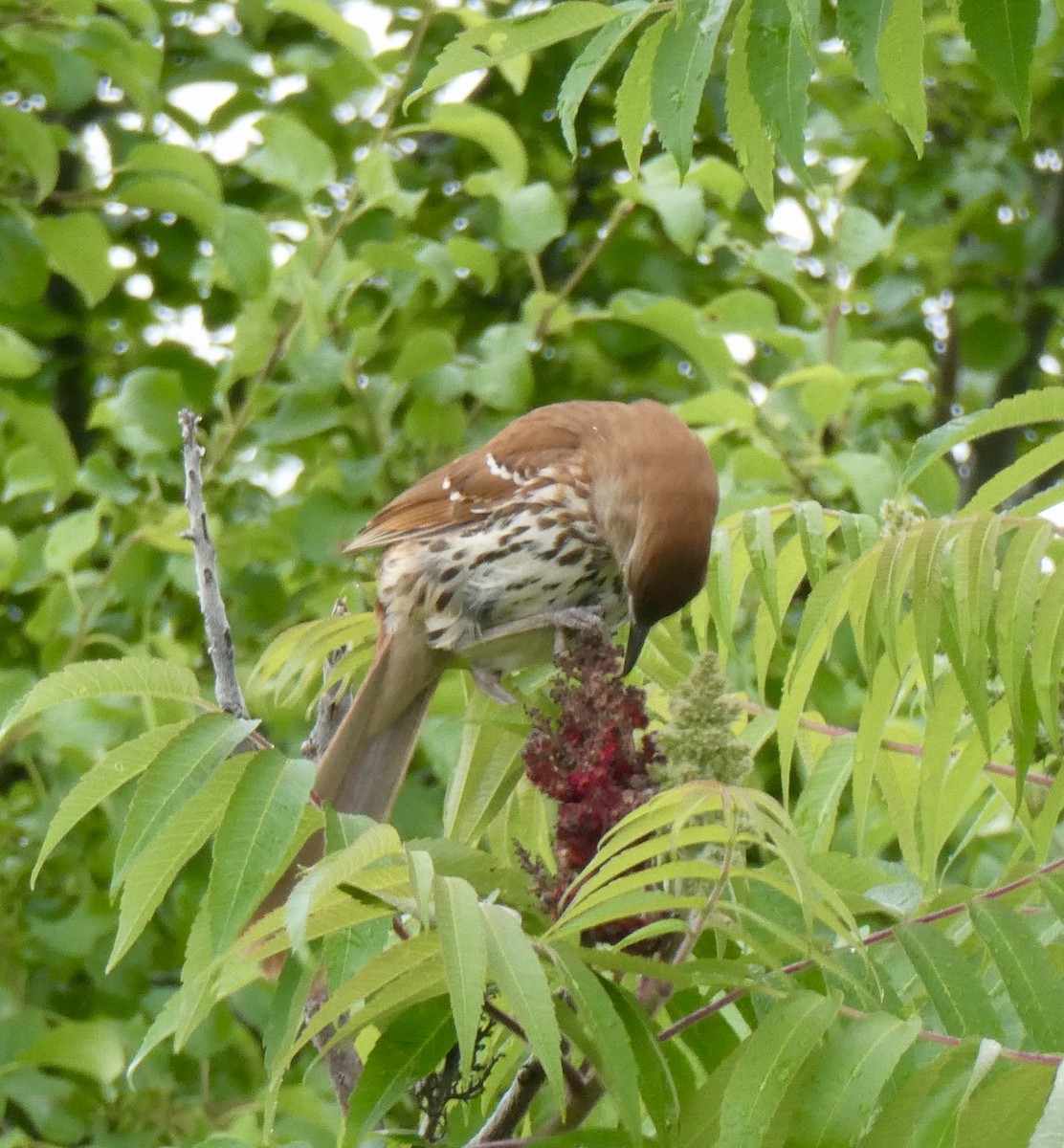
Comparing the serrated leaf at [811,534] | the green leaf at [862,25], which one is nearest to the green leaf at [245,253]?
the serrated leaf at [811,534]

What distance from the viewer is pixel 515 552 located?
11.5ft

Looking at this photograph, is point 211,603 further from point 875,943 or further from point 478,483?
point 478,483

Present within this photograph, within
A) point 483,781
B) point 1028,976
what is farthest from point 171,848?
point 1028,976

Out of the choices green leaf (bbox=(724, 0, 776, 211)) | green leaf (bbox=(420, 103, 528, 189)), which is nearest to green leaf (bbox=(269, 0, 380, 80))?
green leaf (bbox=(420, 103, 528, 189))

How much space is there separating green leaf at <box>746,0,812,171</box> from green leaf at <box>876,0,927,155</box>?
0.11 m

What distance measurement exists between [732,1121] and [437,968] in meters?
0.32

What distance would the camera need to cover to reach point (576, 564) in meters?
3.43

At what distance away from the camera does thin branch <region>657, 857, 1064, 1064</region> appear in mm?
1845

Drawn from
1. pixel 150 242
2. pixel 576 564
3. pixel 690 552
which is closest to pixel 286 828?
pixel 690 552

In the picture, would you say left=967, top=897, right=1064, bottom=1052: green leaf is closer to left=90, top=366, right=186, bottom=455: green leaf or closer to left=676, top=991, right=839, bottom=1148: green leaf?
left=676, top=991, right=839, bottom=1148: green leaf

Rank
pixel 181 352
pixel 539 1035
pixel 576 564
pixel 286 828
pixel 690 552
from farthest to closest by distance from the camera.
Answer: pixel 181 352, pixel 576 564, pixel 690 552, pixel 286 828, pixel 539 1035

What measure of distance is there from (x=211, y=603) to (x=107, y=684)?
0.23 meters

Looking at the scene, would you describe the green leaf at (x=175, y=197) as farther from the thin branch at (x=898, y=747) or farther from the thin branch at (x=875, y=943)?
the thin branch at (x=875, y=943)

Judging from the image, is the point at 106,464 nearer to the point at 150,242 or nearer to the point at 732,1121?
the point at 150,242
